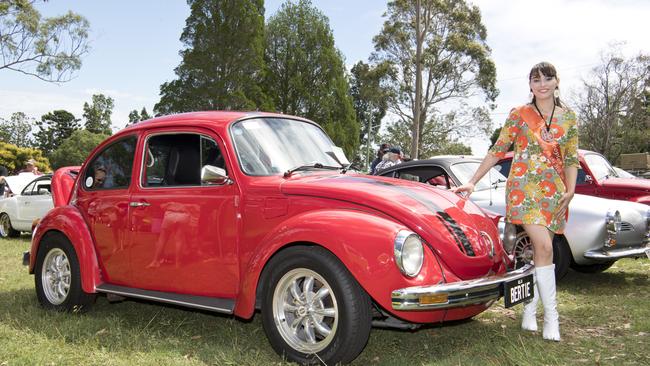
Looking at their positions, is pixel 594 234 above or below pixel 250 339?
above

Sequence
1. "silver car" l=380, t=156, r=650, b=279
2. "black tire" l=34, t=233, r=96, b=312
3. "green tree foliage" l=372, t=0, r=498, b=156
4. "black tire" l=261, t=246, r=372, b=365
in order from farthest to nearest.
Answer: "green tree foliage" l=372, t=0, r=498, b=156 < "silver car" l=380, t=156, r=650, b=279 < "black tire" l=34, t=233, r=96, b=312 < "black tire" l=261, t=246, r=372, b=365

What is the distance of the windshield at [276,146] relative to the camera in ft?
14.5

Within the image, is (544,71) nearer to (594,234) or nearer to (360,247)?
(360,247)

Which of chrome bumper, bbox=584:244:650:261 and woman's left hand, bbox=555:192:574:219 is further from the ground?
woman's left hand, bbox=555:192:574:219

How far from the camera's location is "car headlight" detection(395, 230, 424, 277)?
343cm

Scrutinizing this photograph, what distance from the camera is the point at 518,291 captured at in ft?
12.6

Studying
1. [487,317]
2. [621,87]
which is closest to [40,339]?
[487,317]

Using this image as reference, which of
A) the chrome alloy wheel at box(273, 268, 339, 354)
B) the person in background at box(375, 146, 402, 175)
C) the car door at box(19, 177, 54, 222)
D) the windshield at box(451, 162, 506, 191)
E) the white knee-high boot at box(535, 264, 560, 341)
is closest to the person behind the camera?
A: the chrome alloy wheel at box(273, 268, 339, 354)

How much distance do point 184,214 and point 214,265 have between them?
51 centimetres

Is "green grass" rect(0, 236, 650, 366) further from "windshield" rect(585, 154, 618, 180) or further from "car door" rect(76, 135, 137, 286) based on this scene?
"windshield" rect(585, 154, 618, 180)

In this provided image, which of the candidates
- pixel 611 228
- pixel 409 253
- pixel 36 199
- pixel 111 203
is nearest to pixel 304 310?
pixel 409 253

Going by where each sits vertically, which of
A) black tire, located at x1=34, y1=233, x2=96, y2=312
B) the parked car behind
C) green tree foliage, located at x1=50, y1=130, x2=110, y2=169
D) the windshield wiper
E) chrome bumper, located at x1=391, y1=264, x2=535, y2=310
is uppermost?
green tree foliage, located at x1=50, y1=130, x2=110, y2=169

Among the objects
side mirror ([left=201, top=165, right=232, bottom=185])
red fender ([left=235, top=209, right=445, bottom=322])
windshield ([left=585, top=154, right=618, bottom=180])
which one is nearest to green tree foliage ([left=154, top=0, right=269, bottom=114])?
windshield ([left=585, top=154, right=618, bottom=180])

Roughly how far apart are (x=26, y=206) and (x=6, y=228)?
1.30 meters
